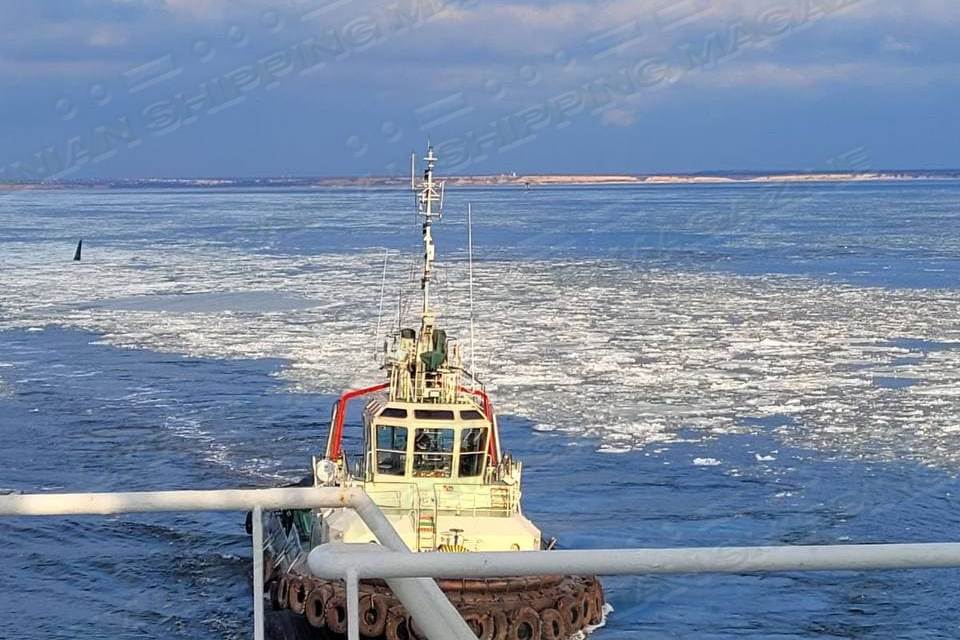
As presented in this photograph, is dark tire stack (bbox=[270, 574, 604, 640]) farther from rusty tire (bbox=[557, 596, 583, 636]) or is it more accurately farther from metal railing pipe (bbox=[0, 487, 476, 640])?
metal railing pipe (bbox=[0, 487, 476, 640])

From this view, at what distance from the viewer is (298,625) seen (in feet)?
48.0

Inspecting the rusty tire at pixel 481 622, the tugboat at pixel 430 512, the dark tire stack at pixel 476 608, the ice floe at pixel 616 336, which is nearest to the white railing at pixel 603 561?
the tugboat at pixel 430 512

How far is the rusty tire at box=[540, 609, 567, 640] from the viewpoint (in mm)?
14203

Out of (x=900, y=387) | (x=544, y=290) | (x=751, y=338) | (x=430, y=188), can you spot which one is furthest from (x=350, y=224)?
(x=430, y=188)

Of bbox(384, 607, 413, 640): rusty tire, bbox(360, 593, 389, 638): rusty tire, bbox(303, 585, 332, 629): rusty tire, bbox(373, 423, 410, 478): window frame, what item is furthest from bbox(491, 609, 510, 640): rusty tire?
bbox(373, 423, 410, 478): window frame

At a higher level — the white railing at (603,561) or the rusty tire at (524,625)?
the white railing at (603,561)

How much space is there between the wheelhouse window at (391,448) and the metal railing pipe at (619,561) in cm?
1292

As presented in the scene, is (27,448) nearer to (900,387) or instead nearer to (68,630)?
(68,630)

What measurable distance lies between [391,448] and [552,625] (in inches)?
113

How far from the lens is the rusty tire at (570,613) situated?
14.5 m

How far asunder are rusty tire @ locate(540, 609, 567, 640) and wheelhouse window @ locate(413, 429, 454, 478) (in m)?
2.15

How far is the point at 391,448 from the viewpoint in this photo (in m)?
15.9

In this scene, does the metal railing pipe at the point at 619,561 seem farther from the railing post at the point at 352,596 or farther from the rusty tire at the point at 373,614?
the rusty tire at the point at 373,614

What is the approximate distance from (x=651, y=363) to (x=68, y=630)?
17.8 meters
